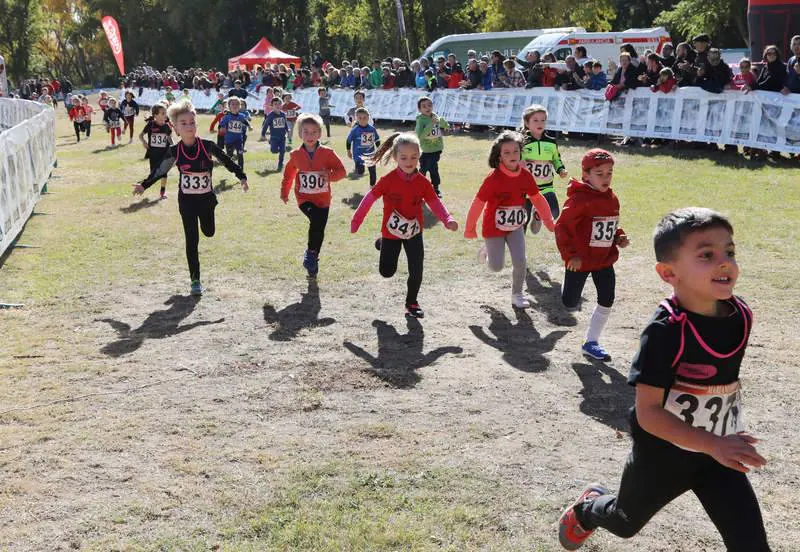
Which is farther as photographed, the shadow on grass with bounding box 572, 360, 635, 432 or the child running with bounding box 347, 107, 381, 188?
the child running with bounding box 347, 107, 381, 188

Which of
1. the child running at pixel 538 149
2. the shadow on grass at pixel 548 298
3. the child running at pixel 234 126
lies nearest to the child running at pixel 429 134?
the child running at pixel 538 149

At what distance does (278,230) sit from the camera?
13.1m

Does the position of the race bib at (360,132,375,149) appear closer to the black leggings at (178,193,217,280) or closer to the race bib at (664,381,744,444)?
the black leggings at (178,193,217,280)

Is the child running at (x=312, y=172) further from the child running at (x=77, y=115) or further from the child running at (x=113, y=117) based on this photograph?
the child running at (x=77, y=115)

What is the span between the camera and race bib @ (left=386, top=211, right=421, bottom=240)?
324 inches

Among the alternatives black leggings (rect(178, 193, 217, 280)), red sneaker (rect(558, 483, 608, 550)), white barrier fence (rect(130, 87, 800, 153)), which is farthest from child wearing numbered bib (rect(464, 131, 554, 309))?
white barrier fence (rect(130, 87, 800, 153))

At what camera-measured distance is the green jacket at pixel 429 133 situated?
14.4 meters

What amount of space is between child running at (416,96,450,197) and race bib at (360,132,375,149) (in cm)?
176

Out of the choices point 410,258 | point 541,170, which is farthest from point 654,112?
point 410,258

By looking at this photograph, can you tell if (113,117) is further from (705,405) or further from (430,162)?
(705,405)

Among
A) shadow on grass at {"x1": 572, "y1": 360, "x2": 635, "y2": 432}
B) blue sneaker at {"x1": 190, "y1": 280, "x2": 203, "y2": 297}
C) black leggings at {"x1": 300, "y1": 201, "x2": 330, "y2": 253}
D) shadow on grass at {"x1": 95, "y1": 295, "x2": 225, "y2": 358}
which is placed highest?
black leggings at {"x1": 300, "y1": 201, "x2": 330, "y2": 253}

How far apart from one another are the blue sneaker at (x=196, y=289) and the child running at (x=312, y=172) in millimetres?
1376

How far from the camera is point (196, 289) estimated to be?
381 inches

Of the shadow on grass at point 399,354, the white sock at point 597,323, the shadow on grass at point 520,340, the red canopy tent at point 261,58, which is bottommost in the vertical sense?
the shadow on grass at point 399,354
